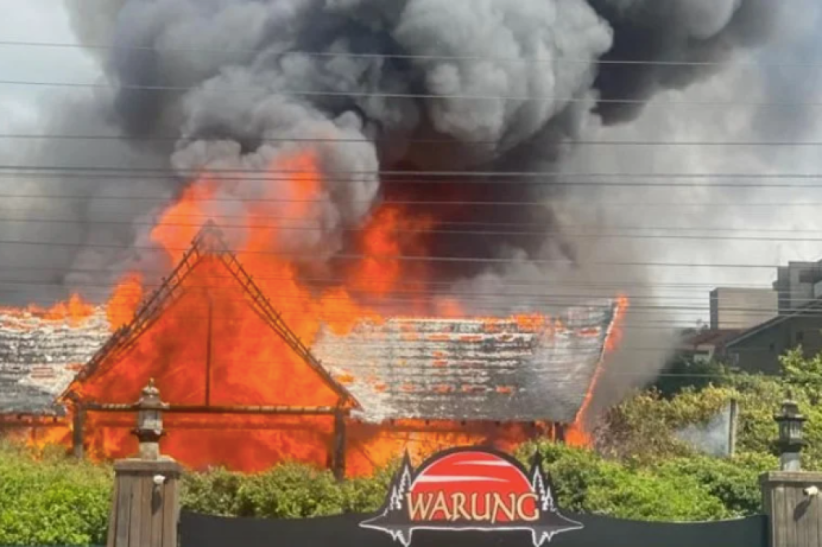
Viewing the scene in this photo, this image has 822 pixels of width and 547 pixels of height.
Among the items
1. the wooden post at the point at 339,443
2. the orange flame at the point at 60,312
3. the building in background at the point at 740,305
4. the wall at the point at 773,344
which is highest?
the building in background at the point at 740,305

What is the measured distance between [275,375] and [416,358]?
147 inches

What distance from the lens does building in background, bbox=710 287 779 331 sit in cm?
5638

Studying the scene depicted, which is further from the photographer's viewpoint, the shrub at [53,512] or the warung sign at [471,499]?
the shrub at [53,512]

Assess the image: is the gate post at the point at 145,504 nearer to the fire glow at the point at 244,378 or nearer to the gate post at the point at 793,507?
the gate post at the point at 793,507

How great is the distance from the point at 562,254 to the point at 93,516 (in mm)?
28306

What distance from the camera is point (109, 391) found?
3069 cm

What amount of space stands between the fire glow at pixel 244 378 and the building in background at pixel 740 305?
23821 mm

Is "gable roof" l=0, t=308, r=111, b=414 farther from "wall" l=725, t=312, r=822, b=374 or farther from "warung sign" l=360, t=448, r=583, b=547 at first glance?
"wall" l=725, t=312, r=822, b=374

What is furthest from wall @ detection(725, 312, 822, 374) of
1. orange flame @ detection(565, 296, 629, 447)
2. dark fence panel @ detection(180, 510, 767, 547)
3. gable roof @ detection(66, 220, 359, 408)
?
dark fence panel @ detection(180, 510, 767, 547)

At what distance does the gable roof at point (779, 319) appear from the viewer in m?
47.3

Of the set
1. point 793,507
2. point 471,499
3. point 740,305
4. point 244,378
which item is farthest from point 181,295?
point 740,305

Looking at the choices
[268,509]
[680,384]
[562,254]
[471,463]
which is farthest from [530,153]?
[471,463]

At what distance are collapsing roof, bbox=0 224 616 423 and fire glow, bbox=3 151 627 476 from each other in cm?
29

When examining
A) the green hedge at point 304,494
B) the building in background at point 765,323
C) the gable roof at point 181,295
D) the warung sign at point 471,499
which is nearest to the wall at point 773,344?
the building in background at point 765,323
